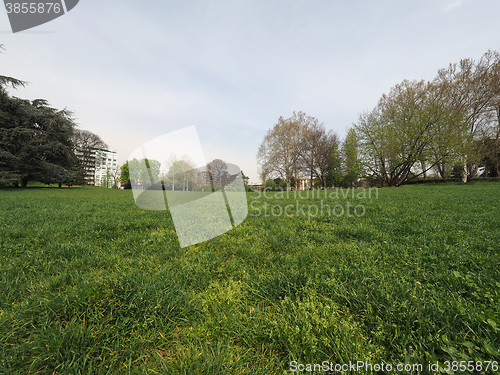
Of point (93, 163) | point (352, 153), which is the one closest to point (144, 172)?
point (352, 153)

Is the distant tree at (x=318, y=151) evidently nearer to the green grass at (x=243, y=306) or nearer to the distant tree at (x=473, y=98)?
the distant tree at (x=473, y=98)

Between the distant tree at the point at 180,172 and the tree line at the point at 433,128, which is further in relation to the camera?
the tree line at the point at 433,128

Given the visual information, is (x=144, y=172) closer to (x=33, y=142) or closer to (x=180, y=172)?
(x=180, y=172)

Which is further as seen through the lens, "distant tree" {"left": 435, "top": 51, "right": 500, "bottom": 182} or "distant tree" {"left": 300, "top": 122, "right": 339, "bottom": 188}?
"distant tree" {"left": 300, "top": 122, "right": 339, "bottom": 188}

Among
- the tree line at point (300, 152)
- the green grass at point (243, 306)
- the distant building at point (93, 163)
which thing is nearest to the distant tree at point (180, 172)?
the green grass at point (243, 306)

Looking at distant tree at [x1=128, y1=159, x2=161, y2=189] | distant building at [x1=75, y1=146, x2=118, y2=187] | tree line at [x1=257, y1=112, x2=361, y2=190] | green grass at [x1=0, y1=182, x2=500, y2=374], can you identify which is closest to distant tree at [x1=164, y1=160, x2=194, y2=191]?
distant tree at [x1=128, y1=159, x2=161, y2=189]

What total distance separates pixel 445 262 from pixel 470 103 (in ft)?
134

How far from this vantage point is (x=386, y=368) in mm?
1447

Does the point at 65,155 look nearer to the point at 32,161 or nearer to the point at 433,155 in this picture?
the point at 32,161

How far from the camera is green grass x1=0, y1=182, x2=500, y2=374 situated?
5.09 ft

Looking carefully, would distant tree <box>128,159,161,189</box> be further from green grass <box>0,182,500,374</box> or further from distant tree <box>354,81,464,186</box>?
distant tree <box>354,81,464,186</box>

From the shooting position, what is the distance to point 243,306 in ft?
7.29

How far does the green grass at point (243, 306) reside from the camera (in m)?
1.55

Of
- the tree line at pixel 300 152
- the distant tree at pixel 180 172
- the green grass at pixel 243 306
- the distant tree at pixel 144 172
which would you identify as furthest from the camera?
the tree line at pixel 300 152
